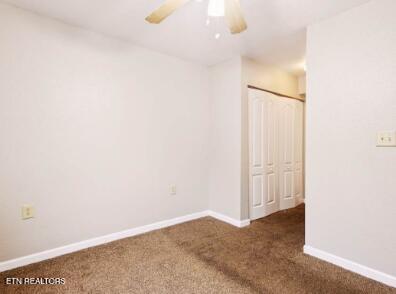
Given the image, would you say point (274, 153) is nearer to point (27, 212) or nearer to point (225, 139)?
point (225, 139)

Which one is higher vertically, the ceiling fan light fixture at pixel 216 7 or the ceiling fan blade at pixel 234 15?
the ceiling fan light fixture at pixel 216 7

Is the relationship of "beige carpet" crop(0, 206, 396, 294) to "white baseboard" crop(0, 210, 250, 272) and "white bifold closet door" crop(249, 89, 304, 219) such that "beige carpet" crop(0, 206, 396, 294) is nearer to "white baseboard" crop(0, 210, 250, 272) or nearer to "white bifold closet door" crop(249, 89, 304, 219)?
"white baseboard" crop(0, 210, 250, 272)

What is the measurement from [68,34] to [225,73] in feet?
6.40

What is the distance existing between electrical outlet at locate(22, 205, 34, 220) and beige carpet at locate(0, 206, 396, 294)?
1.46 ft

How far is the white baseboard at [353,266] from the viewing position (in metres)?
1.82

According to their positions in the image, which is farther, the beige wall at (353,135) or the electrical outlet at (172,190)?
the electrical outlet at (172,190)

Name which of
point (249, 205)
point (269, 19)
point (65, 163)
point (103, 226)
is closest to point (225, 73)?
point (269, 19)

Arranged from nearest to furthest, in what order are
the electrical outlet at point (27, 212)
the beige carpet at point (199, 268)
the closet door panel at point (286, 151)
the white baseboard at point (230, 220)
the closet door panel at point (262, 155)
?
1. the beige carpet at point (199, 268)
2. the electrical outlet at point (27, 212)
3. the white baseboard at point (230, 220)
4. the closet door panel at point (262, 155)
5. the closet door panel at point (286, 151)

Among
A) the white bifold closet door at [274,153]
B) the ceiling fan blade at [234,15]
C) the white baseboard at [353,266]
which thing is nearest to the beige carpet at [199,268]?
the white baseboard at [353,266]

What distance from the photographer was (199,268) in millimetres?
2051

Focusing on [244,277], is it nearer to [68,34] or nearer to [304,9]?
[304,9]

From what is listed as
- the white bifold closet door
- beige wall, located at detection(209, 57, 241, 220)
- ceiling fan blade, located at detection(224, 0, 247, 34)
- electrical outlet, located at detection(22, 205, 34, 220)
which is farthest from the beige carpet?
ceiling fan blade, located at detection(224, 0, 247, 34)

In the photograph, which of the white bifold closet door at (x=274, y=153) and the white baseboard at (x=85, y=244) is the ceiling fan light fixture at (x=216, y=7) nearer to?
the white bifold closet door at (x=274, y=153)

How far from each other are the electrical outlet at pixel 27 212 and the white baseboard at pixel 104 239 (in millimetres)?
364
